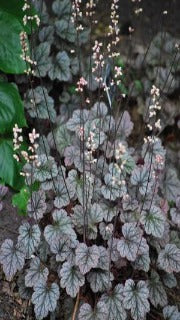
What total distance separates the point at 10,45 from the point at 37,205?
899mm

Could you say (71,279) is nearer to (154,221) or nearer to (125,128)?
(154,221)

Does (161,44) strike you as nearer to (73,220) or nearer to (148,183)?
(148,183)

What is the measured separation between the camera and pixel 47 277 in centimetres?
232

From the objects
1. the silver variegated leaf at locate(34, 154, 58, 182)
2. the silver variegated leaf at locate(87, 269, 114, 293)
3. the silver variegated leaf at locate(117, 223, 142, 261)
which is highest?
the silver variegated leaf at locate(34, 154, 58, 182)

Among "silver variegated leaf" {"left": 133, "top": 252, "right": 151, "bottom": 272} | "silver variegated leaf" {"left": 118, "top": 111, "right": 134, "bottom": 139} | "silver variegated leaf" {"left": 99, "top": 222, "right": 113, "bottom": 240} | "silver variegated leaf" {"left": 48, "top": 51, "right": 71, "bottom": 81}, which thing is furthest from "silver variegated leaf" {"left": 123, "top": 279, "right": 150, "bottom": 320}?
"silver variegated leaf" {"left": 48, "top": 51, "right": 71, "bottom": 81}

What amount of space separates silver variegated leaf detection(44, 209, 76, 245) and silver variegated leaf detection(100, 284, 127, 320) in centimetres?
31

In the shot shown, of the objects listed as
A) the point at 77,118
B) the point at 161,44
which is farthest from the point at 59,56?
the point at 161,44

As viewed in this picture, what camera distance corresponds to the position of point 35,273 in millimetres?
2258

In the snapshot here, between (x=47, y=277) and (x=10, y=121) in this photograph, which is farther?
(x=10, y=121)

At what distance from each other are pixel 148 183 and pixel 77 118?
0.59m

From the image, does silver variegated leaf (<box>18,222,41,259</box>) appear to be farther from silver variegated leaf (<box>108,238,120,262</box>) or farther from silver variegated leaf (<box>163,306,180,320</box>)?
silver variegated leaf (<box>163,306,180,320</box>)

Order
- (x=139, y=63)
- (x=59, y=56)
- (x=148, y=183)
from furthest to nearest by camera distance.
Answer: (x=139, y=63) < (x=59, y=56) < (x=148, y=183)

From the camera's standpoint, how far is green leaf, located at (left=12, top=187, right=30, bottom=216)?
2.59 meters

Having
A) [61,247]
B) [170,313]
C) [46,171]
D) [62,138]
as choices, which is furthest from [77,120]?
[170,313]
